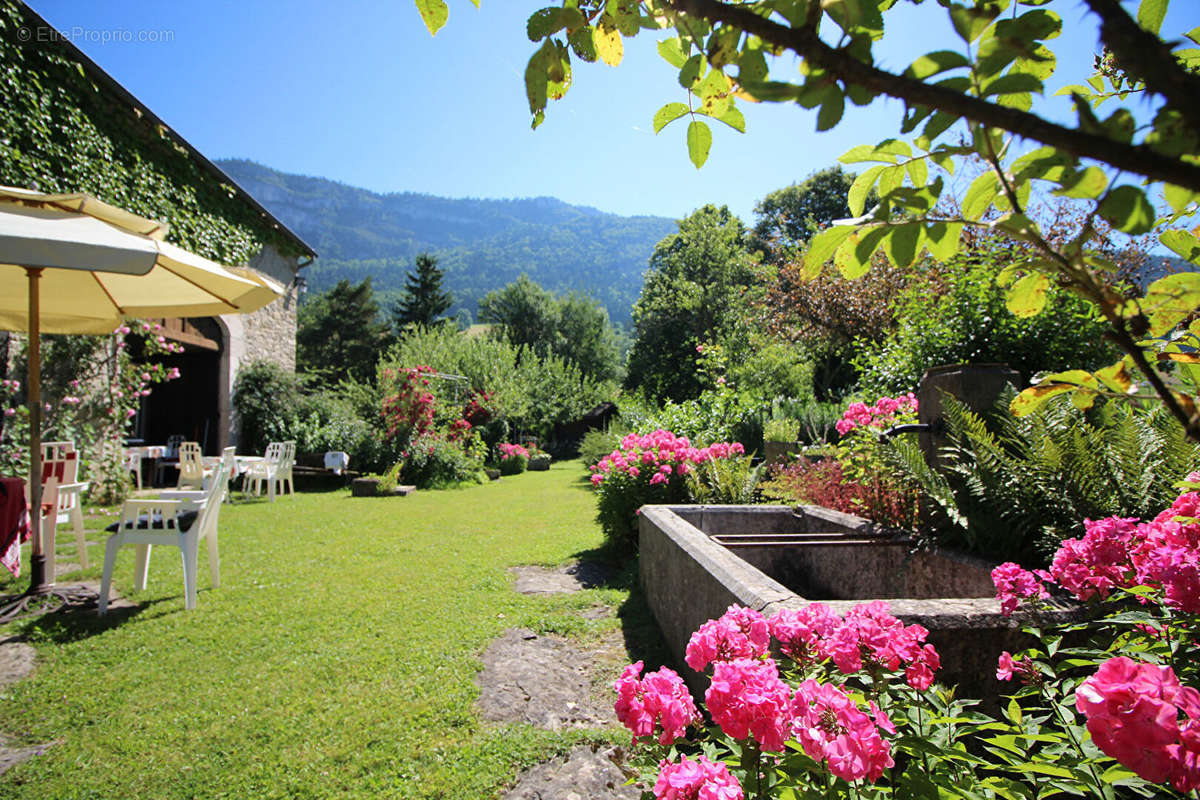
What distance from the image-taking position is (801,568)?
364 cm

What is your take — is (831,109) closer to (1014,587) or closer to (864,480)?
(1014,587)

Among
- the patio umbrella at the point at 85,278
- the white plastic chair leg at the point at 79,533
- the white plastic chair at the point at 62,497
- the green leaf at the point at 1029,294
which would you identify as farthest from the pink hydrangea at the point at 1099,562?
the white plastic chair leg at the point at 79,533

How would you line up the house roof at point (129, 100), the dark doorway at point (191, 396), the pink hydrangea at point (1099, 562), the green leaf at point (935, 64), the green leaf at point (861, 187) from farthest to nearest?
the dark doorway at point (191, 396), the house roof at point (129, 100), the pink hydrangea at point (1099, 562), the green leaf at point (861, 187), the green leaf at point (935, 64)

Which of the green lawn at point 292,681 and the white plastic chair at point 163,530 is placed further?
the white plastic chair at point 163,530

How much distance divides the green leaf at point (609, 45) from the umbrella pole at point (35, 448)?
4989 millimetres

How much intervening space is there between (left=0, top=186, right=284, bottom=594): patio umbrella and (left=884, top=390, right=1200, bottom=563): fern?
14.8ft

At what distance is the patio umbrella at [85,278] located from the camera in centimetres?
343

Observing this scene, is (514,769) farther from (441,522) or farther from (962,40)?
(441,522)

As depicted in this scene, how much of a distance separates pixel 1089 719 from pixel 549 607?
3.84 m

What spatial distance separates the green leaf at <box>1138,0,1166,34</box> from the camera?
525mm

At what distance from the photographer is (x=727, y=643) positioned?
1374 millimetres

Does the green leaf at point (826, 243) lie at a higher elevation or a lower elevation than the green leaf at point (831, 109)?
lower

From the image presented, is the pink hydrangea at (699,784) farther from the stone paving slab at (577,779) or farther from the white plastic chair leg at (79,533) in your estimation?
the white plastic chair leg at (79,533)

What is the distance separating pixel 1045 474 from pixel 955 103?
2657 millimetres
